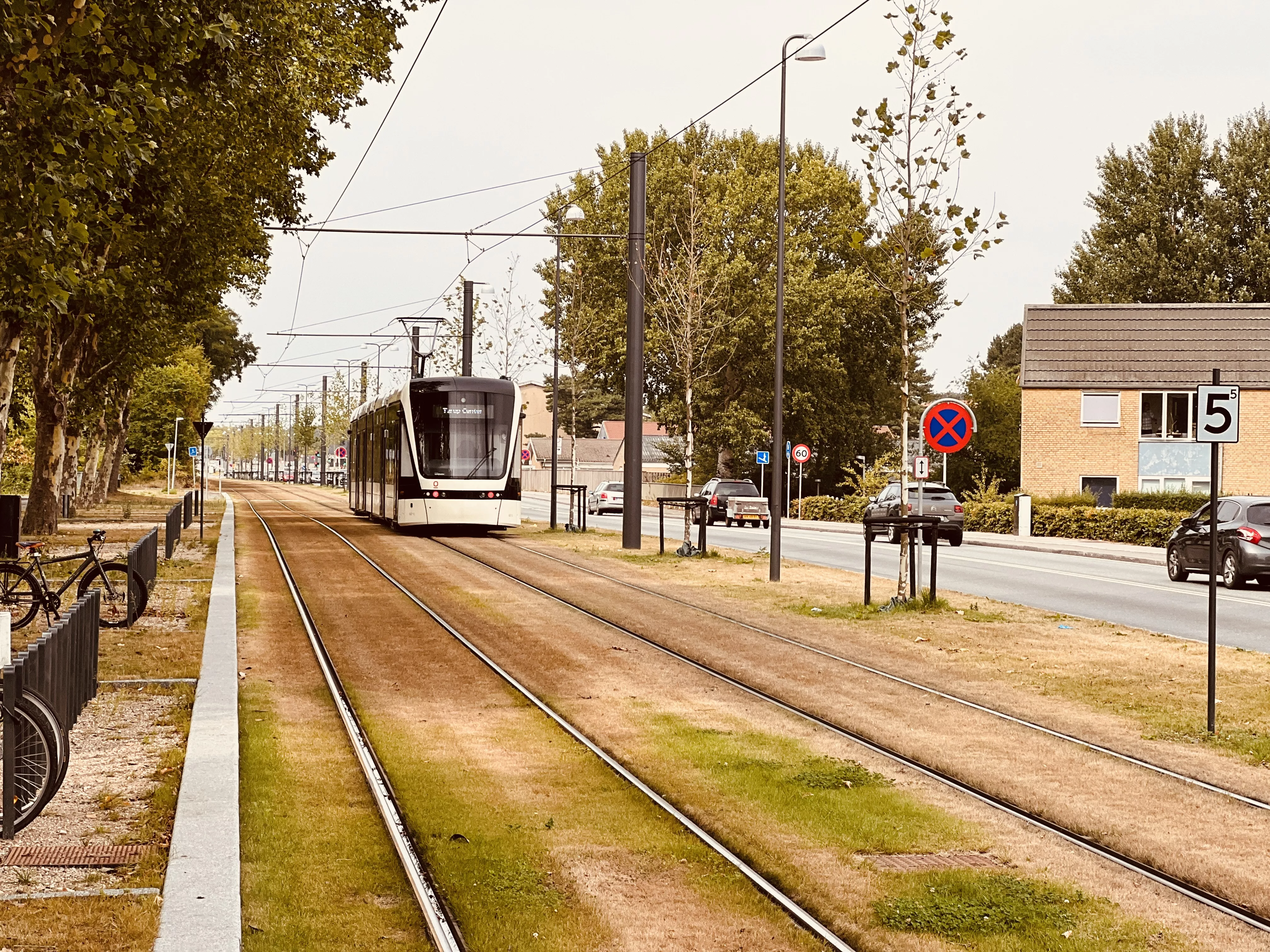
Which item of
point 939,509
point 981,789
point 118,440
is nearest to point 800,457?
point 939,509

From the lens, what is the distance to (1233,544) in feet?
80.0

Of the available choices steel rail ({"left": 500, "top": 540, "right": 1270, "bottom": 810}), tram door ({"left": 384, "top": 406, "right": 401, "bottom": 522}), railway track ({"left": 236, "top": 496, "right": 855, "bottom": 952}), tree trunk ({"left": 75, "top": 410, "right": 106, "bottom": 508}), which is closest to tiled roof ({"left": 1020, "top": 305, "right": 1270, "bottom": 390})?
tram door ({"left": 384, "top": 406, "right": 401, "bottom": 522})

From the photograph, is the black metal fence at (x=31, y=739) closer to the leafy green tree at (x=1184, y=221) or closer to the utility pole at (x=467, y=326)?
the utility pole at (x=467, y=326)

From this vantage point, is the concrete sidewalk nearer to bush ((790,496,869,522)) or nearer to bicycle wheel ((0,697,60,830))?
bush ((790,496,869,522))

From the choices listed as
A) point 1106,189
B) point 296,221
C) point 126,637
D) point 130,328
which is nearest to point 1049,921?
point 126,637

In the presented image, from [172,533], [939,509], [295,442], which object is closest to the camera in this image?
[172,533]

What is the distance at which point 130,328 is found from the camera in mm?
33500

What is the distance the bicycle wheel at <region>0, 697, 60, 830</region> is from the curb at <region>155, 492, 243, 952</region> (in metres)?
0.59

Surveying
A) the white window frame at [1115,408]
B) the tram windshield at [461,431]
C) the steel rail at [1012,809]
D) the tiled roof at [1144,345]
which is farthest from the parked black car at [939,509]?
the steel rail at [1012,809]

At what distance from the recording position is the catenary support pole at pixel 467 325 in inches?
1898

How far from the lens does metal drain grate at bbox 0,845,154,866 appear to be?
6371 millimetres

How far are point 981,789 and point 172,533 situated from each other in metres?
20.9

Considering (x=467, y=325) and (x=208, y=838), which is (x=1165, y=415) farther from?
(x=208, y=838)

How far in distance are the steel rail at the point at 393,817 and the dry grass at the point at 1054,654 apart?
5.08 m
